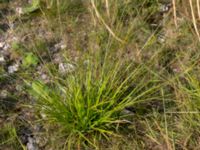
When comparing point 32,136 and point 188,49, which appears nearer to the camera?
point 32,136

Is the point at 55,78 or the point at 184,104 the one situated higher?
the point at 55,78

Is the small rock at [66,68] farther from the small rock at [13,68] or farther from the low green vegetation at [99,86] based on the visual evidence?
the small rock at [13,68]

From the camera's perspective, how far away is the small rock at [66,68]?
2.40 m

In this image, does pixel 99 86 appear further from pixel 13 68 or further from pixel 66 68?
pixel 13 68

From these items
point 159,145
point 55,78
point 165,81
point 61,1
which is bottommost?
point 159,145

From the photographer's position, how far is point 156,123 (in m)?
2.08

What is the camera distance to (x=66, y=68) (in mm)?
2447

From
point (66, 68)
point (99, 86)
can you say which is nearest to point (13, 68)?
point (66, 68)

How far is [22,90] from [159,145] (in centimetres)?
81

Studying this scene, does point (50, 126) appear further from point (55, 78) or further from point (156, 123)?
point (156, 123)

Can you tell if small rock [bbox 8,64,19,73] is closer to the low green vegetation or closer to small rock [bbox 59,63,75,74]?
the low green vegetation

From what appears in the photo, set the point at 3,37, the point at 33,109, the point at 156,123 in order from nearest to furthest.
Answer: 1. the point at 156,123
2. the point at 33,109
3. the point at 3,37

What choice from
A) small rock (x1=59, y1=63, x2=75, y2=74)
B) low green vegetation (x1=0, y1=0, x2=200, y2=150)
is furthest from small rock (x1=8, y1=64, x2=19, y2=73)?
small rock (x1=59, y1=63, x2=75, y2=74)

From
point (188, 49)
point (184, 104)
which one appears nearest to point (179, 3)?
point (188, 49)
